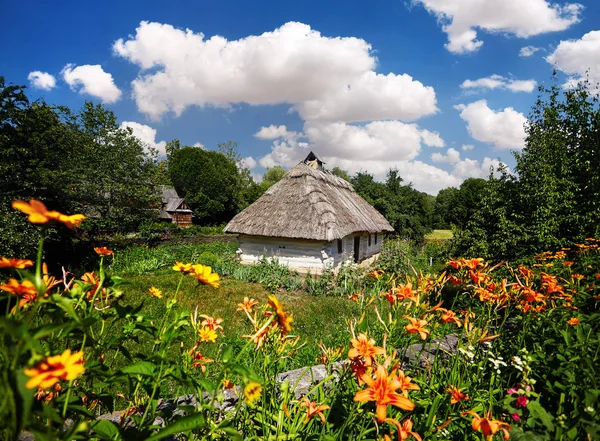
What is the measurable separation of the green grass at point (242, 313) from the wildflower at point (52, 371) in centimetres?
369

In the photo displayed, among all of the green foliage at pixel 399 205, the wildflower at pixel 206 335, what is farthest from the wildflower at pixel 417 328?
the green foliage at pixel 399 205

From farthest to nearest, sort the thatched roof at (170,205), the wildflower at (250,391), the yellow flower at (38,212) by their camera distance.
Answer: the thatched roof at (170,205), the wildflower at (250,391), the yellow flower at (38,212)

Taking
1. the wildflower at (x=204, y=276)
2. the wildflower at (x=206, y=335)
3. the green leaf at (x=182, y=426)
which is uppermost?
the wildflower at (x=204, y=276)

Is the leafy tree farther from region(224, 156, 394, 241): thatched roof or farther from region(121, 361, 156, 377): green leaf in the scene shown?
region(121, 361, 156, 377): green leaf

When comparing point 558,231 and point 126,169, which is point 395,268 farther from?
point 126,169

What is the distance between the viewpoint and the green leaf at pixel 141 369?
3.02ft

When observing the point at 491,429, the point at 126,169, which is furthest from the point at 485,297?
the point at 126,169

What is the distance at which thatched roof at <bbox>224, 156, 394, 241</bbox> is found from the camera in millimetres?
11383

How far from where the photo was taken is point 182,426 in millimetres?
794

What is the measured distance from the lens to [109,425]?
0.91 meters

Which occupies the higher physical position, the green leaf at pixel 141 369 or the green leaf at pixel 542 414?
the green leaf at pixel 141 369

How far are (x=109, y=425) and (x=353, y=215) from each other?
13443 millimetres

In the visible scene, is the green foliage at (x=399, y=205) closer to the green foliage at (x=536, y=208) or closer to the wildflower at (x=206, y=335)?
the green foliage at (x=536, y=208)

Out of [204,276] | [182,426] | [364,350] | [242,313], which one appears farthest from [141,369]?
[242,313]
